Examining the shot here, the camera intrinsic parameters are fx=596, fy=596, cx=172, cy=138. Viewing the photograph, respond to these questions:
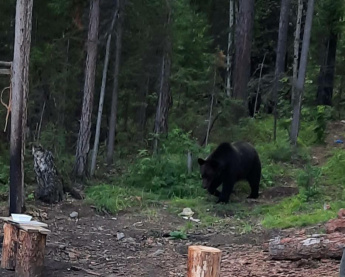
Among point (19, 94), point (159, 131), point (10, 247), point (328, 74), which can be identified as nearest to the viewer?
point (10, 247)

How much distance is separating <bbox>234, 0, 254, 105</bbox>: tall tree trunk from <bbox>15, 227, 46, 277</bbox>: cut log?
45.5 feet

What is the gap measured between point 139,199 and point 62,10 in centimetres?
647

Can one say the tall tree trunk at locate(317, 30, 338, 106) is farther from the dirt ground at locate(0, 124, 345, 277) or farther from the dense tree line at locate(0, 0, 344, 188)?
the dirt ground at locate(0, 124, 345, 277)

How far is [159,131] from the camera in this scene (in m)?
16.4

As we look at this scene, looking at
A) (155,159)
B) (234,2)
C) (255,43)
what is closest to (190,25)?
(234,2)

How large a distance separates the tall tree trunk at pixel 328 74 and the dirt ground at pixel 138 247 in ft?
47.0

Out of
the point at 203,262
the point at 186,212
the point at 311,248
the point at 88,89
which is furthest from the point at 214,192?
the point at 203,262

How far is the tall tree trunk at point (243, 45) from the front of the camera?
20.2 meters

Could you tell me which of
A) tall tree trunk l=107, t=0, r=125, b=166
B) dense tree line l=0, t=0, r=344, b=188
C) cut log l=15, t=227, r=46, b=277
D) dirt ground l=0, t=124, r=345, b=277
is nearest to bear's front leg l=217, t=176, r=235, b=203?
dirt ground l=0, t=124, r=345, b=277

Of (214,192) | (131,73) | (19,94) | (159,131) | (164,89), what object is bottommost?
(214,192)

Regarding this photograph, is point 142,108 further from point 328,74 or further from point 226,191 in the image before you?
point 328,74

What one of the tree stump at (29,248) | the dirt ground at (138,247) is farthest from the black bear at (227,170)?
the tree stump at (29,248)

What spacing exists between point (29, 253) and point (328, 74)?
19.1m

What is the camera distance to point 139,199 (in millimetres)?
11398
